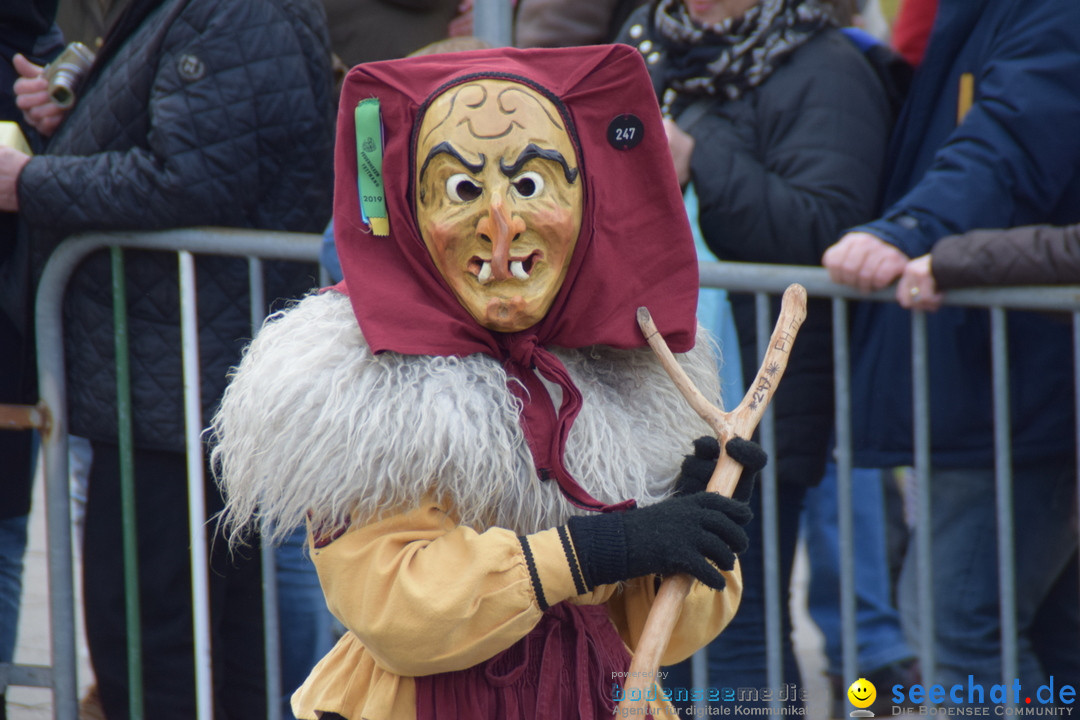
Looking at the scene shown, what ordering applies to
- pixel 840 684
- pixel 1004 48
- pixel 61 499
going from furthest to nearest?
pixel 840 684 → pixel 61 499 → pixel 1004 48

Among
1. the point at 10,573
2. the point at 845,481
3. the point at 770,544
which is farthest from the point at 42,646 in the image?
the point at 845,481

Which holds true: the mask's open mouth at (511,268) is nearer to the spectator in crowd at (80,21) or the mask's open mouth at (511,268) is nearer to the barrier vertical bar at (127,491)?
the barrier vertical bar at (127,491)

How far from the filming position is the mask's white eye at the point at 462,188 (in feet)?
5.90

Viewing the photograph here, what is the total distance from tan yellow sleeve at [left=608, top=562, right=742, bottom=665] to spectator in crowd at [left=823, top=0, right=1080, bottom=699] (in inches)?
37.0

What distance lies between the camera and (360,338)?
1836 millimetres

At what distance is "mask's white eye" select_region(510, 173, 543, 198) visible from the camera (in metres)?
1.80

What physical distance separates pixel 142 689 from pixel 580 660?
4.84ft

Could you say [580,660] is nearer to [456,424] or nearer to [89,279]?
[456,424]

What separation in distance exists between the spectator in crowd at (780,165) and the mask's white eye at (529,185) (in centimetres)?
112

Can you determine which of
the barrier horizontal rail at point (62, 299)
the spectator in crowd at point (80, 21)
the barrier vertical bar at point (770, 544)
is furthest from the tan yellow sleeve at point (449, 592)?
the spectator in crowd at point (80, 21)

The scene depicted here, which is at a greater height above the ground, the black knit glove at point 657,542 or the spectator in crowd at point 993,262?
the spectator in crowd at point 993,262

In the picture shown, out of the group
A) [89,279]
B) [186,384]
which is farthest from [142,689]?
[89,279]

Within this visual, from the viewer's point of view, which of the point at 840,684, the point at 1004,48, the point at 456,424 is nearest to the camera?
the point at 456,424

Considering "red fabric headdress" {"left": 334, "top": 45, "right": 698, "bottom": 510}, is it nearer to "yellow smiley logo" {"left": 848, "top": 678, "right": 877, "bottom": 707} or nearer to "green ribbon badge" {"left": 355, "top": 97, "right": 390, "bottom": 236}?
"green ribbon badge" {"left": 355, "top": 97, "right": 390, "bottom": 236}
